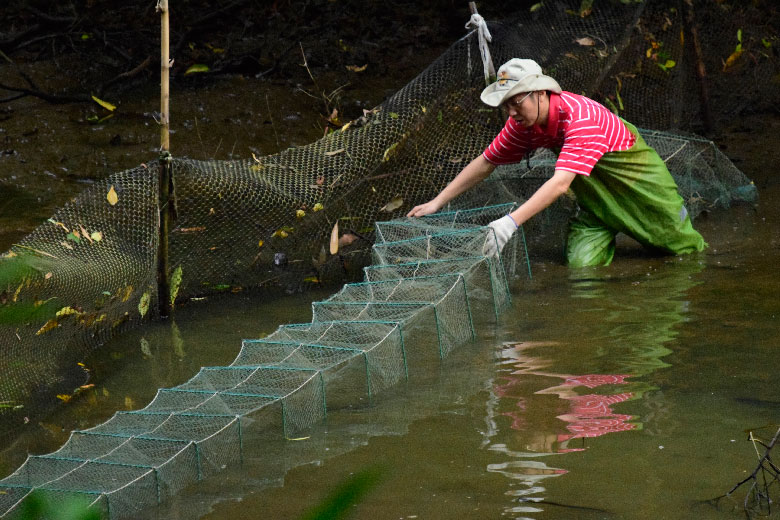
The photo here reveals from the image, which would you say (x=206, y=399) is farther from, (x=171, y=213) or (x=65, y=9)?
(x=65, y=9)

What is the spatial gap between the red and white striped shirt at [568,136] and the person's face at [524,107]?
71 mm

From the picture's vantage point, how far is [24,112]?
804 cm

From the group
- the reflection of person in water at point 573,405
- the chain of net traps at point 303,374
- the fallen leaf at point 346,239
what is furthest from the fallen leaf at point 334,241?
the reflection of person in water at point 573,405

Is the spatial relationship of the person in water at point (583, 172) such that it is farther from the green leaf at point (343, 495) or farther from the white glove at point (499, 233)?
the green leaf at point (343, 495)

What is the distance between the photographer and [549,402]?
3.79 m

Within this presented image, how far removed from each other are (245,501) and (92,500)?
1.68 ft

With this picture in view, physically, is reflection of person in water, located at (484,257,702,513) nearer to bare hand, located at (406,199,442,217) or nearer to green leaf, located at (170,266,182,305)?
bare hand, located at (406,199,442,217)

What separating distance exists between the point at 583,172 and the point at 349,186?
1551mm

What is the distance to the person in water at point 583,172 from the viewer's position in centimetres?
491

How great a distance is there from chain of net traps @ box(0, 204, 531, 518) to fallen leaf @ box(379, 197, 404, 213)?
0.67 metres

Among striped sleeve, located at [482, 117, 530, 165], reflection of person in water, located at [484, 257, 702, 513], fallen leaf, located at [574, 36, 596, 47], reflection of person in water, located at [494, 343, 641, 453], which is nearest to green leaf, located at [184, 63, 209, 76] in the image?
fallen leaf, located at [574, 36, 596, 47]

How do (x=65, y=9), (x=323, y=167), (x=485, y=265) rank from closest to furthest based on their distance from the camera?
(x=485, y=265)
(x=323, y=167)
(x=65, y=9)

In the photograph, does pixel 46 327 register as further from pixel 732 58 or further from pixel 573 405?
pixel 732 58

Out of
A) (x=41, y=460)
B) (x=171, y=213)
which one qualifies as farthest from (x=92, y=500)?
(x=171, y=213)
